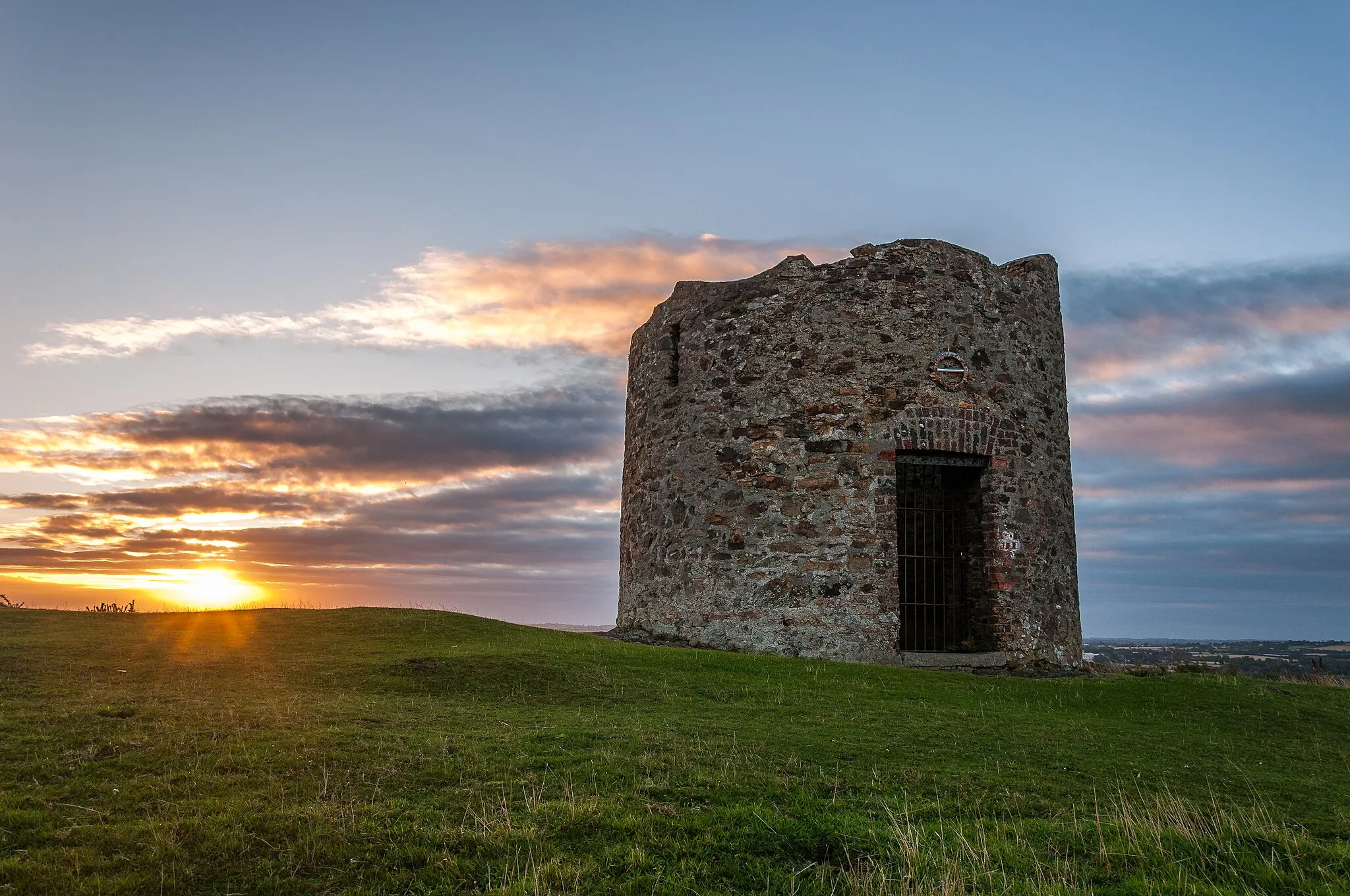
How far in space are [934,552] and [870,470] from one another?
2.58 meters

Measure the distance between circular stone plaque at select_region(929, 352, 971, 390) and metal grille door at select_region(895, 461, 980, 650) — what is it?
4.86 ft

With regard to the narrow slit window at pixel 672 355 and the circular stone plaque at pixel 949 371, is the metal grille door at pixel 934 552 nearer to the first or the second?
the circular stone plaque at pixel 949 371

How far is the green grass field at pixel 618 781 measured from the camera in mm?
5148

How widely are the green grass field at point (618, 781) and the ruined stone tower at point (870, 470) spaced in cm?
302

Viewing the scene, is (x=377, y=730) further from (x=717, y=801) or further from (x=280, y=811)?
(x=717, y=801)

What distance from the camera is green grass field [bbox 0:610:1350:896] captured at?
16.9 ft

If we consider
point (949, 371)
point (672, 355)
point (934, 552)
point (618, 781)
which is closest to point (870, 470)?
point (949, 371)

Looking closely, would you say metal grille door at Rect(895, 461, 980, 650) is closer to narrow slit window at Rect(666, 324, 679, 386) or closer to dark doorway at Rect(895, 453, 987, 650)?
dark doorway at Rect(895, 453, 987, 650)

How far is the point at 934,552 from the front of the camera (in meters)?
16.6

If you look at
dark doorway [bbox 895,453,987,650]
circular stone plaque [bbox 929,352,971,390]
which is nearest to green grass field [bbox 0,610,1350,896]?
dark doorway [bbox 895,453,987,650]

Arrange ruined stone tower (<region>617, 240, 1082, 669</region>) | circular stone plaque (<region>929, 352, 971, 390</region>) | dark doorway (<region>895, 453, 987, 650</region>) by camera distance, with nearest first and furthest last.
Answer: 1. ruined stone tower (<region>617, 240, 1082, 669</region>)
2. circular stone plaque (<region>929, 352, 971, 390</region>)
3. dark doorway (<region>895, 453, 987, 650</region>)

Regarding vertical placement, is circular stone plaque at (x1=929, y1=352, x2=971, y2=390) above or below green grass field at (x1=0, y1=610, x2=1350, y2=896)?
above

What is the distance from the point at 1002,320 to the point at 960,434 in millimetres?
2326

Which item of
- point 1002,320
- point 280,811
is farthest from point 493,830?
point 1002,320
